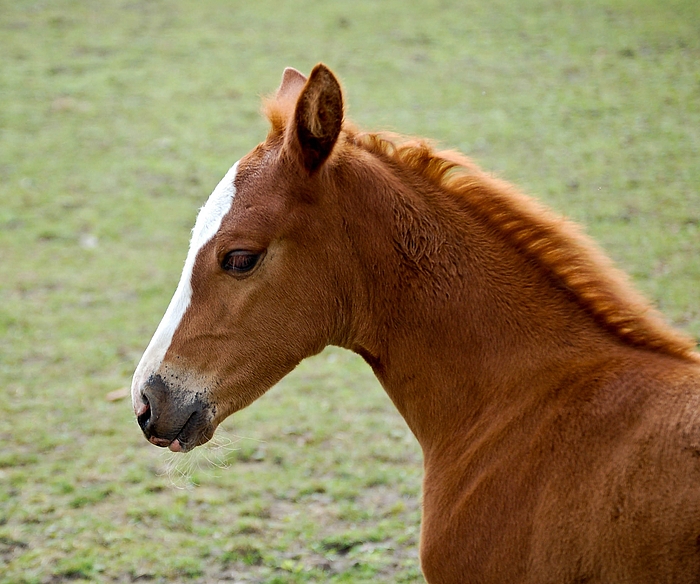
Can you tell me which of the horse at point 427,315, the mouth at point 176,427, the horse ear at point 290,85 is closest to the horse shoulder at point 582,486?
the horse at point 427,315

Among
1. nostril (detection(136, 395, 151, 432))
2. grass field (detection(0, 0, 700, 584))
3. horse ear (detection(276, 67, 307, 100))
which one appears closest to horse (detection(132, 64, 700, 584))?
nostril (detection(136, 395, 151, 432))

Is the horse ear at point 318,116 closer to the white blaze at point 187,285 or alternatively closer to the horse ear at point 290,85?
the white blaze at point 187,285

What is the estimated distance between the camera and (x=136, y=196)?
8.66 meters

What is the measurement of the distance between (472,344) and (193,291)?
0.87 metres

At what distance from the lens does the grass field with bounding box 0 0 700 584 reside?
419 cm

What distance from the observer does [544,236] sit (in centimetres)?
248

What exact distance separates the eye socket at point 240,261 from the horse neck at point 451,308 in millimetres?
312

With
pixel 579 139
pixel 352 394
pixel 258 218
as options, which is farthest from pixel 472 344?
pixel 579 139

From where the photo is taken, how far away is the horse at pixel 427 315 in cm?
228

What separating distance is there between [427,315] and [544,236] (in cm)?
43

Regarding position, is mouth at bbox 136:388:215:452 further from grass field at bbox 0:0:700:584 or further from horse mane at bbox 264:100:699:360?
horse mane at bbox 264:100:699:360

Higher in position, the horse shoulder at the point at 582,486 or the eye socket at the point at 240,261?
the eye socket at the point at 240,261

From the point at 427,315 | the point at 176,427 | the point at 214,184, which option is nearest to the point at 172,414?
the point at 176,427

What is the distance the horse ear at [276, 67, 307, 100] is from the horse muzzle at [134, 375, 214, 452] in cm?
111
